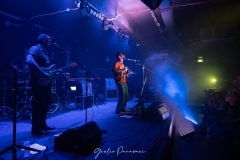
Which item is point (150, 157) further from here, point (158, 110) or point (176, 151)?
point (158, 110)

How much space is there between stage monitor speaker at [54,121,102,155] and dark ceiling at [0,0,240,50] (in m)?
3.82

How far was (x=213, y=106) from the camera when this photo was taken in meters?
4.51

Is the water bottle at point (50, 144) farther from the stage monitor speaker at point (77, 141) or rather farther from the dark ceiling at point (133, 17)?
the dark ceiling at point (133, 17)

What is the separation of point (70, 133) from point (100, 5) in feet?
14.3

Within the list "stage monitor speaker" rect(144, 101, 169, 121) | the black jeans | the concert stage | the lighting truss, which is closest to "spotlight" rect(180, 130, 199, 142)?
the concert stage

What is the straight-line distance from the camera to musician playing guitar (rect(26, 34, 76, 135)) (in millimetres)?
3178

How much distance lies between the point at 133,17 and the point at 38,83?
226 inches

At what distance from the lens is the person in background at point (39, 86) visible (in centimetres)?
317

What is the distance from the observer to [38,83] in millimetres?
3252

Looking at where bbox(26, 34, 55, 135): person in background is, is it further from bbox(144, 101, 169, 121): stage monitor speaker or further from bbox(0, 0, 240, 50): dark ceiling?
bbox(144, 101, 169, 121): stage monitor speaker

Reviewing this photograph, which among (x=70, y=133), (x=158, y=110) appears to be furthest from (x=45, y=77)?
(x=158, y=110)

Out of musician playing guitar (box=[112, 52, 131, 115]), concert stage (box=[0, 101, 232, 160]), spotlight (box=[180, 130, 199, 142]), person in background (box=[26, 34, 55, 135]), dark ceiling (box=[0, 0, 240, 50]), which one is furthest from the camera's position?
dark ceiling (box=[0, 0, 240, 50])

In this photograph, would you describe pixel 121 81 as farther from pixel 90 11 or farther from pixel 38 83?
pixel 38 83

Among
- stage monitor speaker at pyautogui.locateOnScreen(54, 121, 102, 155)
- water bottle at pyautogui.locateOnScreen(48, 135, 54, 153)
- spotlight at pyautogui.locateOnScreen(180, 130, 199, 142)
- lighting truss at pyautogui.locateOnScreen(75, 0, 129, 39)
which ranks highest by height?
lighting truss at pyautogui.locateOnScreen(75, 0, 129, 39)
